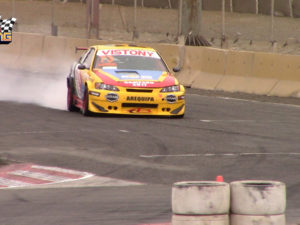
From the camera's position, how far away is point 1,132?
1580 centimetres

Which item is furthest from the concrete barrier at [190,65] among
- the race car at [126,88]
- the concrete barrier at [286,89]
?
the race car at [126,88]

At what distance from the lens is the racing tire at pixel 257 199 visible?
7340 mm

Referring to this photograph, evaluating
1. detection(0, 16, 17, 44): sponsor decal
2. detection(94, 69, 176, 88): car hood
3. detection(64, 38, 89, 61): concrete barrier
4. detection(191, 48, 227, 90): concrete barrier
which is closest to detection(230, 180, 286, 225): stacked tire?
detection(94, 69, 176, 88): car hood

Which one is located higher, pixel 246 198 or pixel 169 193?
pixel 246 198

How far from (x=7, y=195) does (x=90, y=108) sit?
7336 mm

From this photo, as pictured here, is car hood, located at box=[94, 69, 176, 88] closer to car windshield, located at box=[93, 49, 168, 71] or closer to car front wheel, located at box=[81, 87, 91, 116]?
car windshield, located at box=[93, 49, 168, 71]

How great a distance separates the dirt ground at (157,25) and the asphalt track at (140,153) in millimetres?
13758

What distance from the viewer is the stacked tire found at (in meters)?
7.34

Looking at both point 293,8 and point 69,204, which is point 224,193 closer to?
point 69,204

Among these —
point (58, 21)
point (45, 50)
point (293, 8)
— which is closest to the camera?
point (45, 50)

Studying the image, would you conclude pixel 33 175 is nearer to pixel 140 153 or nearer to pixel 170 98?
pixel 140 153

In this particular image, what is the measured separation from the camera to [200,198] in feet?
23.9

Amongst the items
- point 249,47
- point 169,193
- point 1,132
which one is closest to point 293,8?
point 249,47

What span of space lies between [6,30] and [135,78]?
17.6 meters
